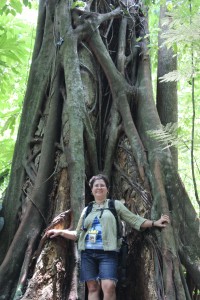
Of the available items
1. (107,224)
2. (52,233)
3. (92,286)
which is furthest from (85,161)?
(92,286)

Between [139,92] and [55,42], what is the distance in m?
1.45

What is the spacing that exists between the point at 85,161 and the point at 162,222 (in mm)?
1300

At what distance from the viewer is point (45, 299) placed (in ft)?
10.9

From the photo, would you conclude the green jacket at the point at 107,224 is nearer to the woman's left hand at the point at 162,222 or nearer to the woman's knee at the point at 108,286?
the woman's left hand at the point at 162,222

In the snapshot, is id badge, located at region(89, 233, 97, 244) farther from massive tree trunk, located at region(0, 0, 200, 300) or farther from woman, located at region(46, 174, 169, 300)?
massive tree trunk, located at region(0, 0, 200, 300)

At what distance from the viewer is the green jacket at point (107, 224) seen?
337 centimetres

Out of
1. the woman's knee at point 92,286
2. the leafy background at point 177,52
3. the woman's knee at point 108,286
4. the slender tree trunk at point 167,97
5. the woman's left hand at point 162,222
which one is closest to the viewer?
the leafy background at point 177,52

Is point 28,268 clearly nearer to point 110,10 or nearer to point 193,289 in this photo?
point 193,289

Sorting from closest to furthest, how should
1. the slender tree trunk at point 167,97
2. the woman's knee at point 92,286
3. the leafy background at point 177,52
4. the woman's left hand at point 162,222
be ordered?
the leafy background at point 177,52 → the woman's knee at point 92,286 → the woman's left hand at point 162,222 → the slender tree trunk at point 167,97

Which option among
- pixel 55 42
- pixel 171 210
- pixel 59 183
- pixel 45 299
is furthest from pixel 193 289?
pixel 55 42

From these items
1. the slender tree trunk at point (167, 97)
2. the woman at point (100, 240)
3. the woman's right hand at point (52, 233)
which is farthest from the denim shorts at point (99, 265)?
the slender tree trunk at point (167, 97)

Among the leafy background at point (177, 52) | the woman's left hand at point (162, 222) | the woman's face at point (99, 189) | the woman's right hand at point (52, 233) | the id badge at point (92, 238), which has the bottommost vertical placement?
the id badge at point (92, 238)

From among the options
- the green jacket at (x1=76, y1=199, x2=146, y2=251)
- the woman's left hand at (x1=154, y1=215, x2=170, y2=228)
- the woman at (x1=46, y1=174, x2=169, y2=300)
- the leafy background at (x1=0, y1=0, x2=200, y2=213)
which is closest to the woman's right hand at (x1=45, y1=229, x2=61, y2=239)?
the woman at (x1=46, y1=174, x2=169, y2=300)

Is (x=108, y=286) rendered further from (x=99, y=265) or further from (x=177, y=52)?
(x=177, y=52)
